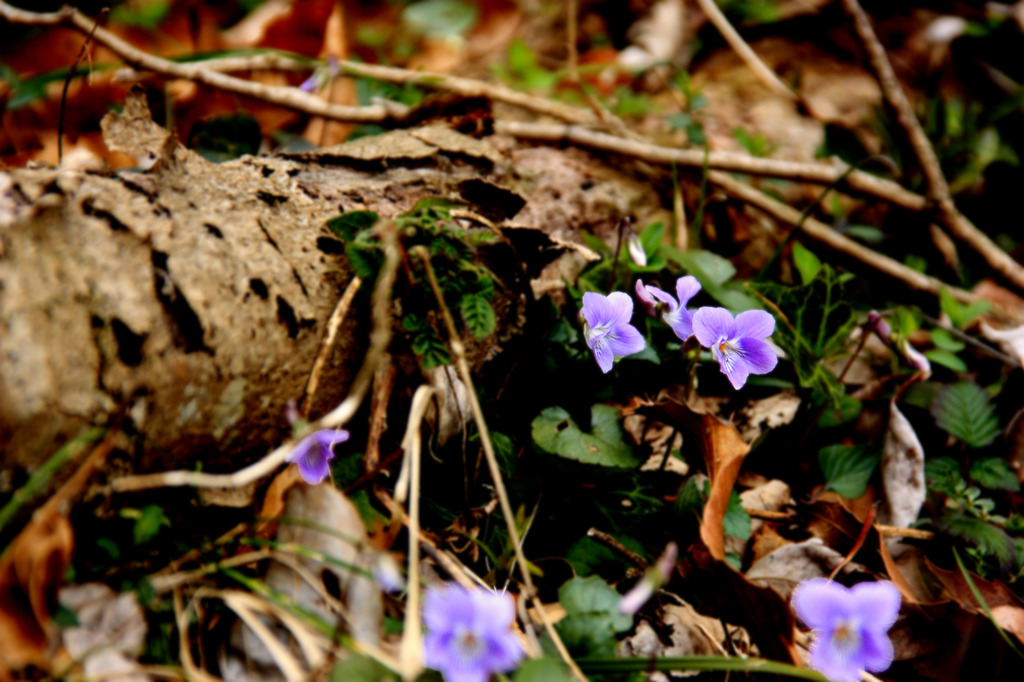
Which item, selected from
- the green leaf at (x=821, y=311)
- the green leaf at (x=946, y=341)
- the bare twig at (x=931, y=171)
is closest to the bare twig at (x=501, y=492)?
the green leaf at (x=821, y=311)

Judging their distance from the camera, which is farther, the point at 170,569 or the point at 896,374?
the point at 896,374

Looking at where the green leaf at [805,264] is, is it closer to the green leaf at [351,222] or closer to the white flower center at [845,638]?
the white flower center at [845,638]

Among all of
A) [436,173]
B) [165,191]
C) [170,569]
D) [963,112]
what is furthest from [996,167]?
[170,569]

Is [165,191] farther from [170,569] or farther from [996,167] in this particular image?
[996,167]

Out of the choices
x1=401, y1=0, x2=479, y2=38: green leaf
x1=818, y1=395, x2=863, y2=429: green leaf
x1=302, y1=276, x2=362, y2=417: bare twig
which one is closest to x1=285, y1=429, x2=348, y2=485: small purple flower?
x1=302, y1=276, x2=362, y2=417: bare twig

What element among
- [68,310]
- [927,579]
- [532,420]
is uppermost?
[68,310]

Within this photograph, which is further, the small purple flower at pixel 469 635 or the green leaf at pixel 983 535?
the green leaf at pixel 983 535
